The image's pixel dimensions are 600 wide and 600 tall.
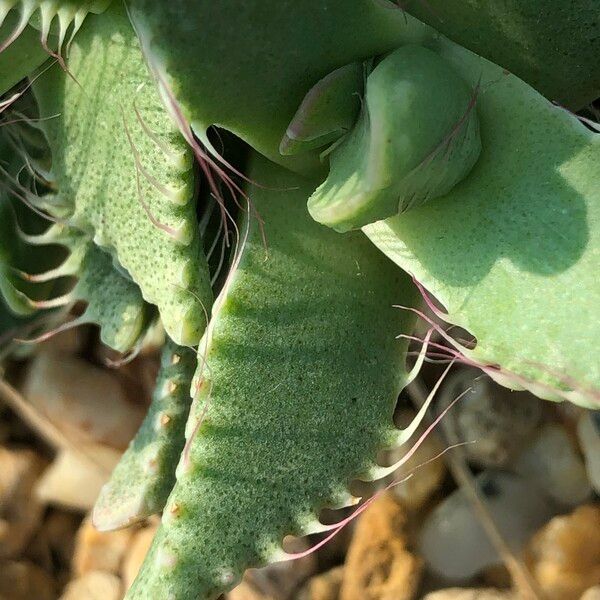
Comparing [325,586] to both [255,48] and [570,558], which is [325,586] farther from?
[255,48]

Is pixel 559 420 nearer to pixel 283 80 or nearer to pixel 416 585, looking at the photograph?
pixel 416 585

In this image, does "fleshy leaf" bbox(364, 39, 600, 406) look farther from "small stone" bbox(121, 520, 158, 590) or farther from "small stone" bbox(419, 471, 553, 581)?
"small stone" bbox(121, 520, 158, 590)

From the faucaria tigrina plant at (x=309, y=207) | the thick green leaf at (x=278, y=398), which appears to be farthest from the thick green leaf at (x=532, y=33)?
the thick green leaf at (x=278, y=398)

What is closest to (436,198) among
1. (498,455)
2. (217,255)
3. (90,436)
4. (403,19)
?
(403,19)

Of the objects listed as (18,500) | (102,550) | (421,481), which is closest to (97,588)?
(102,550)

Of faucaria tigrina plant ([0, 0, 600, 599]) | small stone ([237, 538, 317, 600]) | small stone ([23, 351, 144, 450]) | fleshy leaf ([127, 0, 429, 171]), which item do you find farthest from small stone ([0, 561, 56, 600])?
fleshy leaf ([127, 0, 429, 171])

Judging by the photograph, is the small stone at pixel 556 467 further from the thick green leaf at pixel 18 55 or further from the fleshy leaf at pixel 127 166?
the thick green leaf at pixel 18 55

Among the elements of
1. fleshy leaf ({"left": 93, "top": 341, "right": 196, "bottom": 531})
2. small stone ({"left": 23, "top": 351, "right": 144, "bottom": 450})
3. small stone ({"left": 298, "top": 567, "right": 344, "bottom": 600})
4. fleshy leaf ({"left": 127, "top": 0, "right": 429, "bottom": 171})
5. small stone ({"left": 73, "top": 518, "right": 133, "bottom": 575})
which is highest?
fleshy leaf ({"left": 127, "top": 0, "right": 429, "bottom": 171})
